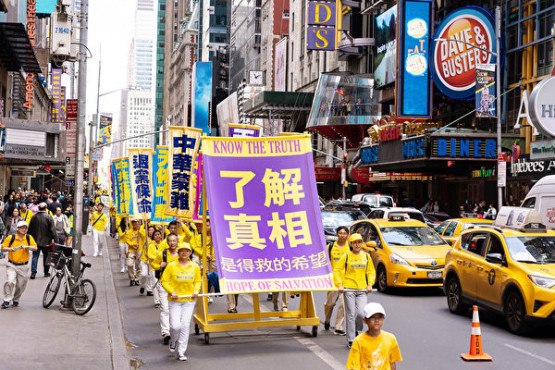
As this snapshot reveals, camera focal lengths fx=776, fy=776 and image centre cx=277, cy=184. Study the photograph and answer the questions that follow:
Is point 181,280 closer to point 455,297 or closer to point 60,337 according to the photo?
point 60,337

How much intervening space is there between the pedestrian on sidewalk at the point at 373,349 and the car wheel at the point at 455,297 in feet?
28.5

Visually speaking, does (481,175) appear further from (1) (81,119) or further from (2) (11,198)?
(1) (81,119)

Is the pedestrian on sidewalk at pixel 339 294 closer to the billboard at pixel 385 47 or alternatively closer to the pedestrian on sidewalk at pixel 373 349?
the pedestrian on sidewalk at pixel 373 349

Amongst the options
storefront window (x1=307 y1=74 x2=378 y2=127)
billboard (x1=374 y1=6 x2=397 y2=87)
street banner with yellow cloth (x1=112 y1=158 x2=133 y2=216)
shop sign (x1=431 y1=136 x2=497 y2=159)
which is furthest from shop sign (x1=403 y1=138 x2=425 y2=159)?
street banner with yellow cloth (x1=112 y1=158 x2=133 y2=216)

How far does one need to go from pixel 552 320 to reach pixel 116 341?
21.3 feet

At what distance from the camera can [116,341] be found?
37.8 feet

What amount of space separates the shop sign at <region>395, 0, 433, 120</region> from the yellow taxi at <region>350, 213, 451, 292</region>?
2746cm

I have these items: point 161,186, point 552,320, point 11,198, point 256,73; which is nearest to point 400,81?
point 11,198

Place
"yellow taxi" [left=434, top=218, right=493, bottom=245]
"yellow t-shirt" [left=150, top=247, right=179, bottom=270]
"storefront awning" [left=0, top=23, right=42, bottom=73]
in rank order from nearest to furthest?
"yellow t-shirt" [left=150, top=247, right=179, bottom=270], "yellow taxi" [left=434, top=218, right=493, bottom=245], "storefront awning" [left=0, top=23, right=42, bottom=73]

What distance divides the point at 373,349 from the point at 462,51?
38.0 metres

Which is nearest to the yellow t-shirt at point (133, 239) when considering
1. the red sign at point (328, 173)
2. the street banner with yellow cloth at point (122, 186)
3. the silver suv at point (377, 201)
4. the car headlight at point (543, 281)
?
the street banner with yellow cloth at point (122, 186)

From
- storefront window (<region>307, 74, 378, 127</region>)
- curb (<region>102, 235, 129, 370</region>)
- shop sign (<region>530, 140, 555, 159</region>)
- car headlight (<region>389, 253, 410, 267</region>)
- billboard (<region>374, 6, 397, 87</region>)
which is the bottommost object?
curb (<region>102, 235, 129, 370</region>)

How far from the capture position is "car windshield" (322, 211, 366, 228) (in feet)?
81.3

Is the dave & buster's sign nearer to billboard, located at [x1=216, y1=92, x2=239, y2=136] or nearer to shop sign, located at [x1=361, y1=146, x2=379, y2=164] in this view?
shop sign, located at [x1=361, y1=146, x2=379, y2=164]
